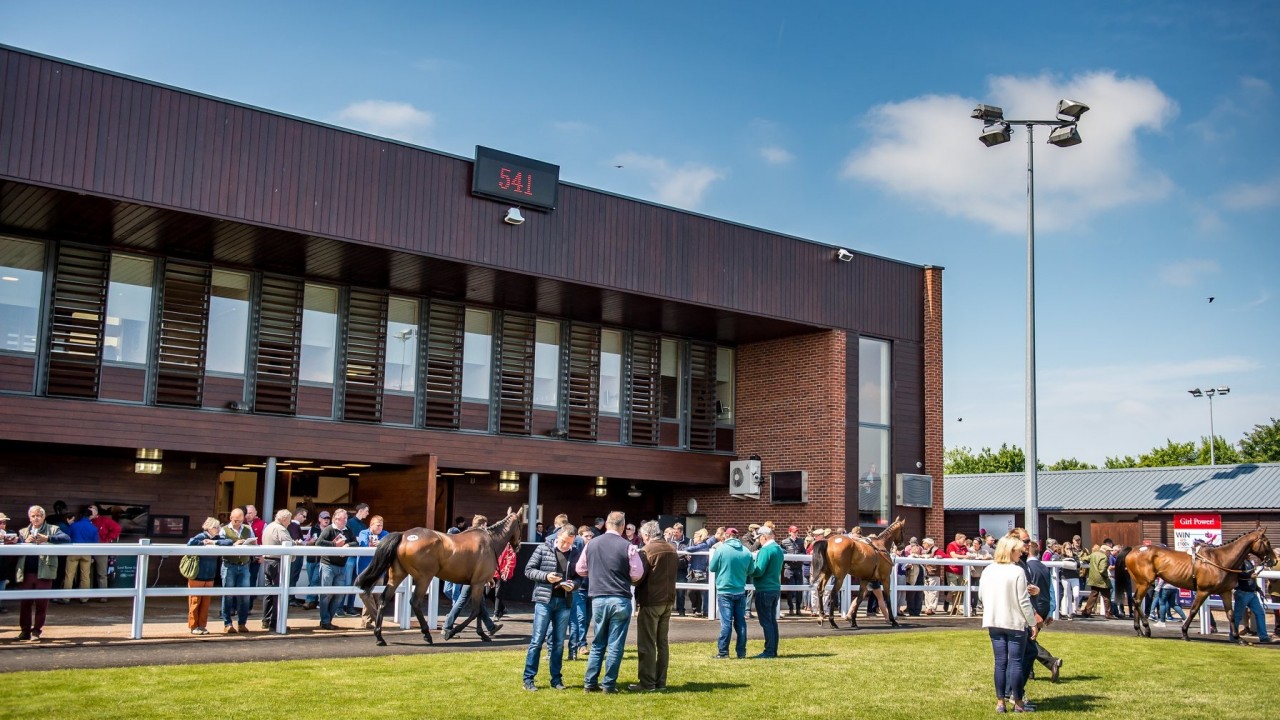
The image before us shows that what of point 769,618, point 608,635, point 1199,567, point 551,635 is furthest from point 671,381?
point 608,635

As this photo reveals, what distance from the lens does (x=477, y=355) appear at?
79.8 ft

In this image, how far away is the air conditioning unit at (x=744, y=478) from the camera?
27094mm

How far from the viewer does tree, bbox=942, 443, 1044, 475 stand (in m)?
86.8

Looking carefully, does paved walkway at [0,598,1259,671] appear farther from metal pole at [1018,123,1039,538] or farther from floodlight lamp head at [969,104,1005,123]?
floodlight lamp head at [969,104,1005,123]

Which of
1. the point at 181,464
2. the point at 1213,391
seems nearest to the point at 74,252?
the point at 181,464

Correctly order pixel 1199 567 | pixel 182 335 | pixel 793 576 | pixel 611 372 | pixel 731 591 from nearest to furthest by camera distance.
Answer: pixel 731 591
pixel 1199 567
pixel 182 335
pixel 793 576
pixel 611 372

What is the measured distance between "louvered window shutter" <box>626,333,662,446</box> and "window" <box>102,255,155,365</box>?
33.9 feet

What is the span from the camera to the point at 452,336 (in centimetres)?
2386

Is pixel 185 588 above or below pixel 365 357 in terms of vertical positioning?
below

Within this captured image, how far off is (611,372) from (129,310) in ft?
33.6

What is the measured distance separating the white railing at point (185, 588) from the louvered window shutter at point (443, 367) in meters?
7.28

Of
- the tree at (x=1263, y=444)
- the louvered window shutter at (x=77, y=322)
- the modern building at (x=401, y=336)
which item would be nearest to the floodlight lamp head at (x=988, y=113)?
the modern building at (x=401, y=336)

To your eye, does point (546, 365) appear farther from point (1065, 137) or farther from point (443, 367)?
point (1065, 137)

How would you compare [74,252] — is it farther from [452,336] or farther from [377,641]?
[377,641]
